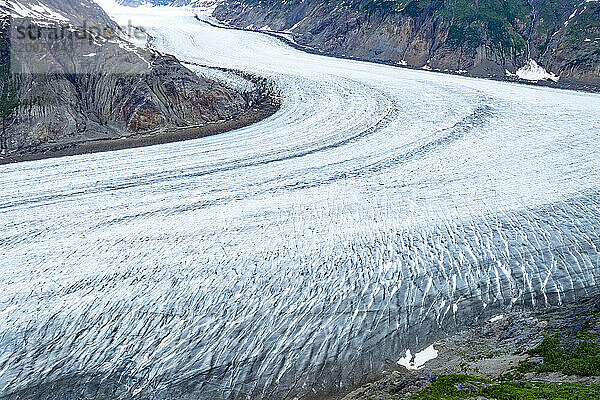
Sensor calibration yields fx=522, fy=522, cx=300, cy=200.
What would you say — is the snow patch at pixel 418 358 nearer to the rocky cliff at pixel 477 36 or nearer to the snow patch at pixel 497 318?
the snow patch at pixel 497 318

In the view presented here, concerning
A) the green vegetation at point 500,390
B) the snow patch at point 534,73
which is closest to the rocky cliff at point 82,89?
the green vegetation at point 500,390

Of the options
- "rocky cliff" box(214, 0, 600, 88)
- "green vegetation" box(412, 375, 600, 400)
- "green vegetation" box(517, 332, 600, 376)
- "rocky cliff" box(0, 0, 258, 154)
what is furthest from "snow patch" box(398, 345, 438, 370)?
"rocky cliff" box(214, 0, 600, 88)

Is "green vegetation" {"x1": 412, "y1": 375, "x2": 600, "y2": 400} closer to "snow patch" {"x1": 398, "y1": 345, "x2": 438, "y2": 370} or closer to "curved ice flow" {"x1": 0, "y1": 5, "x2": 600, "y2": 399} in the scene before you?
"snow patch" {"x1": 398, "y1": 345, "x2": 438, "y2": 370}

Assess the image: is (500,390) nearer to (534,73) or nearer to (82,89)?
(82,89)

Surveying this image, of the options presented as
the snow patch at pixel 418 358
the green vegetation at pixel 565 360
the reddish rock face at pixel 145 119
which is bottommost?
the snow patch at pixel 418 358

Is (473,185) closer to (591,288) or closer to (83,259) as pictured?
(591,288)

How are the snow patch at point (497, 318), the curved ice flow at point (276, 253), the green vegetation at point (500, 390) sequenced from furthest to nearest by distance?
the snow patch at point (497, 318) → the curved ice flow at point (276, 253) → the green vegetation at point (500, 390)

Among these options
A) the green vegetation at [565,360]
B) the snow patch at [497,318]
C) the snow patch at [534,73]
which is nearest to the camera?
the green vegetation at [565,360]
